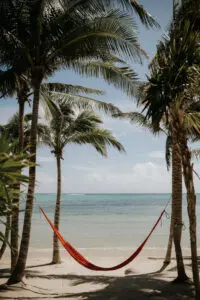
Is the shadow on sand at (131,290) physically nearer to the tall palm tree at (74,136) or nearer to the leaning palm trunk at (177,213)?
the leaning palm trunk at (177,213)

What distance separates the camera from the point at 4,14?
17.4 ft

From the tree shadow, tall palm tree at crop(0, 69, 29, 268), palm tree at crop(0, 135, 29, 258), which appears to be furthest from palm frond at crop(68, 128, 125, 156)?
palm tree at crop(0, 135, 29, 258)

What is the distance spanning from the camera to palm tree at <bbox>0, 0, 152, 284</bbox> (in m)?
5.31

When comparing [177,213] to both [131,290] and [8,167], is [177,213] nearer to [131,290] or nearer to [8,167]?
[131,290]

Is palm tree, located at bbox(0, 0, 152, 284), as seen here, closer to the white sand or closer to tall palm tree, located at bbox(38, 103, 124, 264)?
the white sand

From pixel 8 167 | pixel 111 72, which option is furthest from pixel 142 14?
pixel 8 167

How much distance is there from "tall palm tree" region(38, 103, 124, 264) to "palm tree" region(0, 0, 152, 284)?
3099mm

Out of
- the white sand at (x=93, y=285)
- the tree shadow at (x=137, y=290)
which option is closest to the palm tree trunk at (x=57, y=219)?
the white sand at (x=93, y=285)

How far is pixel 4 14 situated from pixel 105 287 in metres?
5.24

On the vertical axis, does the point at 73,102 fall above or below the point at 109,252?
above

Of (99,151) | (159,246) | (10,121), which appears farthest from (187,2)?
(159,246)

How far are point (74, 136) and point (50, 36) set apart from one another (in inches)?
145

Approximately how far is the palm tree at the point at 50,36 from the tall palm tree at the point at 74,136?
310 cm

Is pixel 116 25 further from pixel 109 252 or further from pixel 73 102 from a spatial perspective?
pixel 109 252
